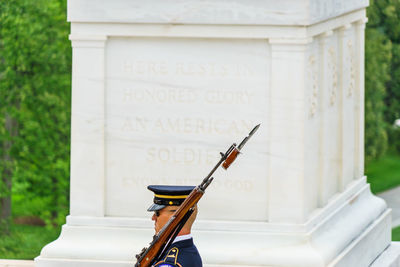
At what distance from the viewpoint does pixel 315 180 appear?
12.2m

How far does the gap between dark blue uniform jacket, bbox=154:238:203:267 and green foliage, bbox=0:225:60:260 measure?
46.9ft

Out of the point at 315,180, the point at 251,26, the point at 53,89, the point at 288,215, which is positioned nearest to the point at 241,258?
the point at 288,215

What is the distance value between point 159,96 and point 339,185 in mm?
2840

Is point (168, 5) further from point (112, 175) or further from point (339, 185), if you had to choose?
point (339, 185)

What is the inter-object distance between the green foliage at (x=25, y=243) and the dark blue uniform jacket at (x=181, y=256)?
46.9ft

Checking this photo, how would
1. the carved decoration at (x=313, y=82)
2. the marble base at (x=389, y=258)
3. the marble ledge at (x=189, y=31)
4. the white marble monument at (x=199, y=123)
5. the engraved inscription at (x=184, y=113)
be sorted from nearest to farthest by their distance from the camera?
the marble ledge at (x=189, y=31) → the white marble monument at (x=199, y=123) → the engraved inscription at (x=184, y=113) → the carved decoration at (x=313, y=82) → the marble base at (x=389, y=258)

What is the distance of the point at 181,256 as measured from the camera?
8.52m

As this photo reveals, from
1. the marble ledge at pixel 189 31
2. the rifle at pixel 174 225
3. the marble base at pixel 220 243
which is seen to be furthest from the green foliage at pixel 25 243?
the rifle at pixel 174 225

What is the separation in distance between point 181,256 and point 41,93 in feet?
58.5

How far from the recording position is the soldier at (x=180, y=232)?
27.9 feet

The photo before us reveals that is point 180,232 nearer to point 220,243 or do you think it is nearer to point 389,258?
point 220,243

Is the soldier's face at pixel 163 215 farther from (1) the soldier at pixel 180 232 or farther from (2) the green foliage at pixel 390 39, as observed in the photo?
(2) the green foliage at pixel 390 39

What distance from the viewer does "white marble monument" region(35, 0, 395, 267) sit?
11.3m

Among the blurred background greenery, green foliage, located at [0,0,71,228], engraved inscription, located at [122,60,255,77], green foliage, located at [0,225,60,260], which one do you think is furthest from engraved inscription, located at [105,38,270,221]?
green foliage, located at [0,0,71,228]
